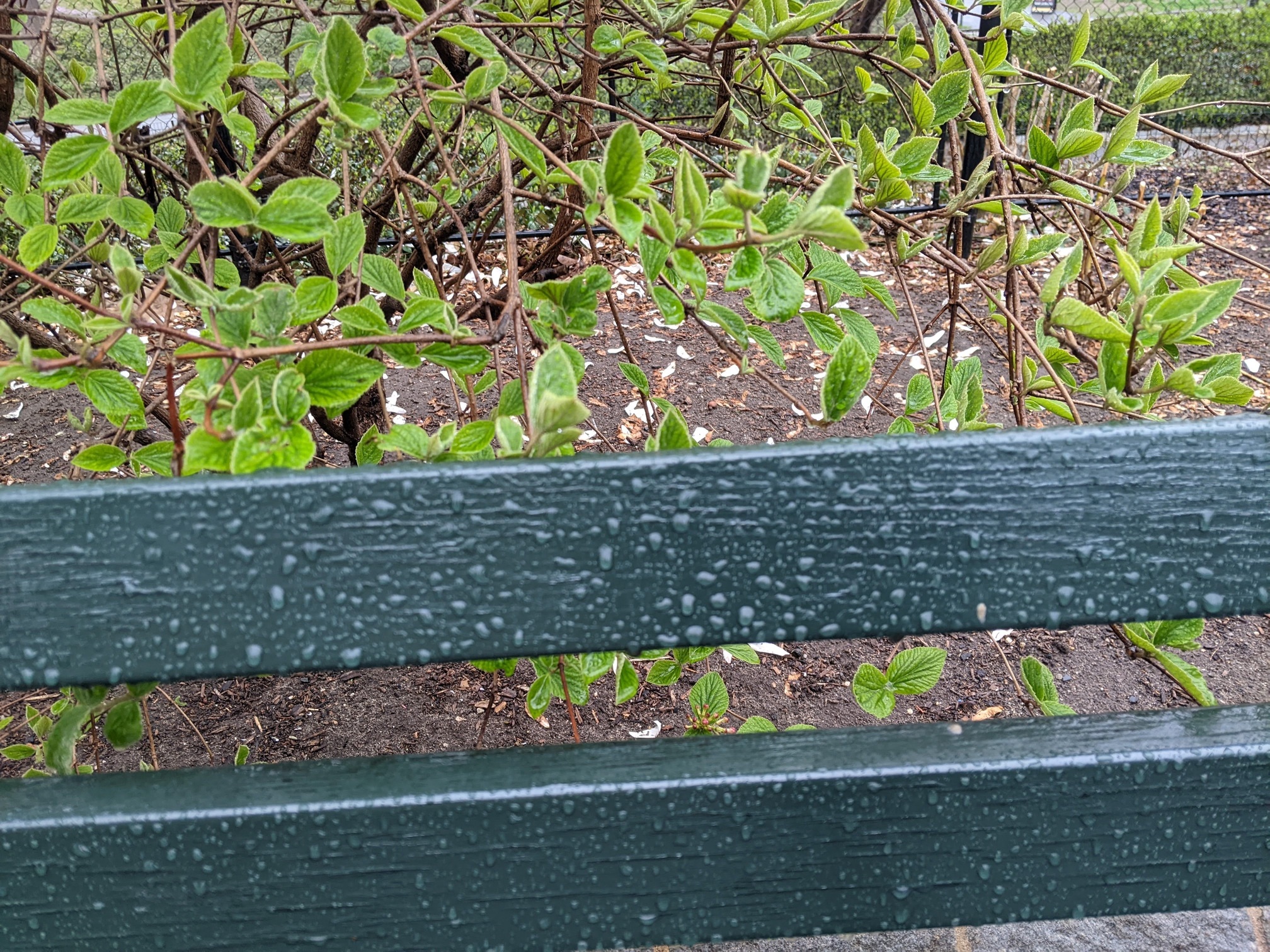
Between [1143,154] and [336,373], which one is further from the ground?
[1143,154]

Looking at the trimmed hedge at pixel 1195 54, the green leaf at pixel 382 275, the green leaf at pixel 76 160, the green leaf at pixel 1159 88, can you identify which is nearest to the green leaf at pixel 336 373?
the green leaf at pixel 382 275

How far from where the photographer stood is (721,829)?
2.20 ft

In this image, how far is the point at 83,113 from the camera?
2.36 ft

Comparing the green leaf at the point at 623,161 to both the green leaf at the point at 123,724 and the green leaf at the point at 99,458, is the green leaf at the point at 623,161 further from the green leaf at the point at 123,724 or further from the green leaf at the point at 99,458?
the green leaf at the point at 123,724

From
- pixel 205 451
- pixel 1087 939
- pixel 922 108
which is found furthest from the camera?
pixel 1087 939

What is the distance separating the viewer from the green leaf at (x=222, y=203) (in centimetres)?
61

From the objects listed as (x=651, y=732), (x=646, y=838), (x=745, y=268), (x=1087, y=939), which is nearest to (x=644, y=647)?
(x=646, y=838)

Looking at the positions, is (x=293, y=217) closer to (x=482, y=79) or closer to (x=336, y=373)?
(x=336, y=373)

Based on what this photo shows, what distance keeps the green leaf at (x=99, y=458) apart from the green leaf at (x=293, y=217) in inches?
10.9

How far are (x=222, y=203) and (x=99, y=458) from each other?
0.30 meters

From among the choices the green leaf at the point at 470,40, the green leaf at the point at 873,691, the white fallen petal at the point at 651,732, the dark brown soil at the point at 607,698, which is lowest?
the white fallen petal at the point at 651,732

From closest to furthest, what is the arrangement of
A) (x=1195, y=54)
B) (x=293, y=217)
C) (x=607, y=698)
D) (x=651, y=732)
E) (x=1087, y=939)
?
1. (x=293, y=217)
2. (x=1087, y=939)
3. (x=651, y=732)
4. (x=607, y=698)
5. (x=1195, y=54)

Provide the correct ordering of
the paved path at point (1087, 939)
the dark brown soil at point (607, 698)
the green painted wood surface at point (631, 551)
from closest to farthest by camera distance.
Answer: the green painted wood surface at point (631, 551)
the paved path at point (1087, 939)
the dark brown soil at point (607, 698)

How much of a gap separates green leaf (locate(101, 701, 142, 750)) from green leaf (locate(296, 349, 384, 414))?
39 cm
